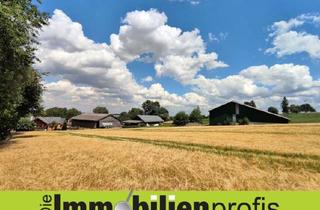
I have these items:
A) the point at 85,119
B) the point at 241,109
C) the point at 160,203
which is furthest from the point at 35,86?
the point at 85,119

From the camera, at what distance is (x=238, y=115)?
9200 centimetres

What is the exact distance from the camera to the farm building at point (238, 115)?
86713 millimetres

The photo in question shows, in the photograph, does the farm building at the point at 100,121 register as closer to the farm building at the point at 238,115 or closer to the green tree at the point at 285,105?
the farm building at the point at 238,115

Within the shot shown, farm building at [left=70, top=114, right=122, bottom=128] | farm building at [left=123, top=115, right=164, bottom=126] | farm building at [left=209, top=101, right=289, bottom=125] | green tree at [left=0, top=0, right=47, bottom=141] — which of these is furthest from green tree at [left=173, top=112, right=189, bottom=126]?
green tree at [left=0, top=0, right=47, bottom=141]

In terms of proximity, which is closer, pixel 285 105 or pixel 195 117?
pixel 195 117

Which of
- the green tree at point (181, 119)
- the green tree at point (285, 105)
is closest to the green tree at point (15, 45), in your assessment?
the green tree at point (181, 119)

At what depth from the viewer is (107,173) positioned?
11.6 meters

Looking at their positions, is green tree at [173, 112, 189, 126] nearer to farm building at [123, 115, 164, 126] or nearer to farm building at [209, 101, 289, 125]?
farm building at [209, 101, 289, 125]

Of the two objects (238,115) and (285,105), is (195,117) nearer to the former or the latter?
(238,115)

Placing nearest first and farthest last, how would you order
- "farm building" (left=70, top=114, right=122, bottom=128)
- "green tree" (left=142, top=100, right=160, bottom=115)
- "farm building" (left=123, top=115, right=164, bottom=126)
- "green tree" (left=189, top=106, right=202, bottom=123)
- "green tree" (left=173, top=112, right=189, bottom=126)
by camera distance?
"green tree" (left=173, top=112, right=189, bottom=126) → "green tree" (left=189, top=106, right=202, bottom=123) → "farm building" (left=70, top=114, right=122, bottom=128) → "farm building" (left=123, top=115, right=164, bottom=126) → "green tree" (left=142, top=100, right=160, bottom=115)

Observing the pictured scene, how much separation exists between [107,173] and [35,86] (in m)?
33.6

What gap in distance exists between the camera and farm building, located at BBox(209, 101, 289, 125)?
86.7 metres

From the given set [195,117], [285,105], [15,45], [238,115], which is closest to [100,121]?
[195,117]

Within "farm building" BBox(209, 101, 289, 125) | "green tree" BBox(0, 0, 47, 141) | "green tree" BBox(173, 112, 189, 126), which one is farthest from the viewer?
"green tree" BBox(173, 112, 189, 126)
